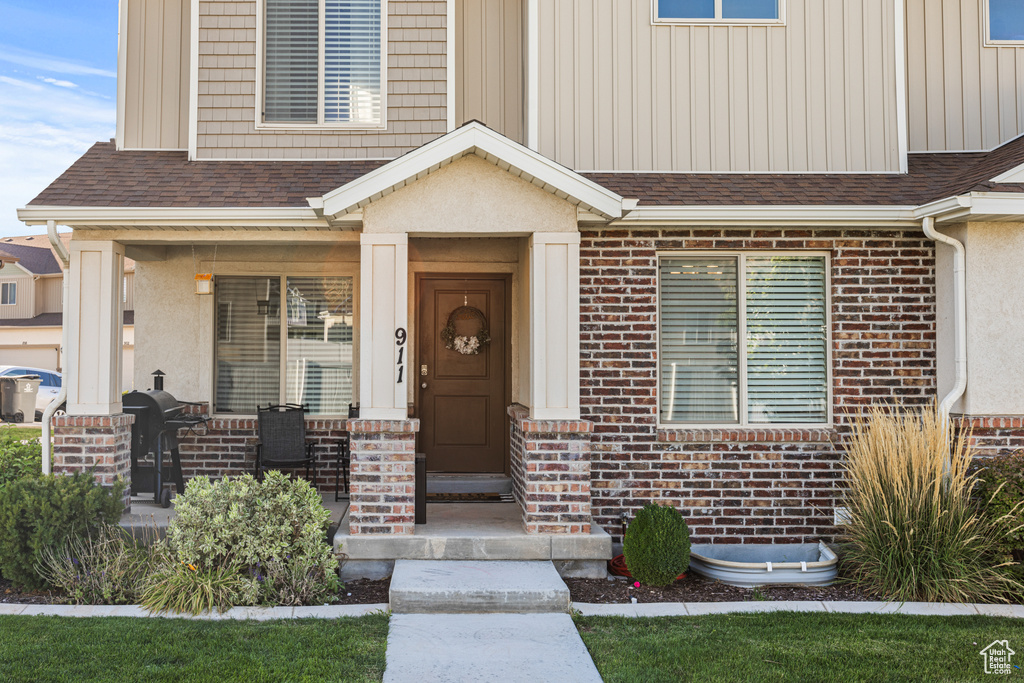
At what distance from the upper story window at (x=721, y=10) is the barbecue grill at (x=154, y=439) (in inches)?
239

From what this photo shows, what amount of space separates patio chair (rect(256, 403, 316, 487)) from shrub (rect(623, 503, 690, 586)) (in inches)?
131

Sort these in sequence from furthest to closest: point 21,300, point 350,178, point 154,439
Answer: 1. point 21,300
2. point 350,178
3. point 154,439

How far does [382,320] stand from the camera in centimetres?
589

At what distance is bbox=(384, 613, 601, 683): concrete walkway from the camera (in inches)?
157

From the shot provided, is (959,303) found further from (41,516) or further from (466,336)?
(41,516)

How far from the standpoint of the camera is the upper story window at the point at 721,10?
7.25 meters

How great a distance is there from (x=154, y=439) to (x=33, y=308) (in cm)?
2521

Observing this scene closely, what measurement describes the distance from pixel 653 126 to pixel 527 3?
175 cm

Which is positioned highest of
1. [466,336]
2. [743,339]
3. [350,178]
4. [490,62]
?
[490,62]

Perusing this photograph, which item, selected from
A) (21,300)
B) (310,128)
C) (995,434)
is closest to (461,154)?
(310,128)

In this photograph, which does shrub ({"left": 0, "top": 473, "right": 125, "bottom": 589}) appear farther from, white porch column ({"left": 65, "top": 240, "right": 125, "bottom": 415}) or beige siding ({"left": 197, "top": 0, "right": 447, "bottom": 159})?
beige siding ({"left": 197, "top": 0, "right": 447, "bottom": 159})

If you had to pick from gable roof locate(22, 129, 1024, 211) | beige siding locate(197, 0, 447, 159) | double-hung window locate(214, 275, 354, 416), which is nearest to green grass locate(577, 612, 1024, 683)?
gable roof locate(22, 129, 1024, 211)

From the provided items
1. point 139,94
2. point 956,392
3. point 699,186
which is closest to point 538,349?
point 699,186

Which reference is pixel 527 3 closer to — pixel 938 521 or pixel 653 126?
pixel 653 126
